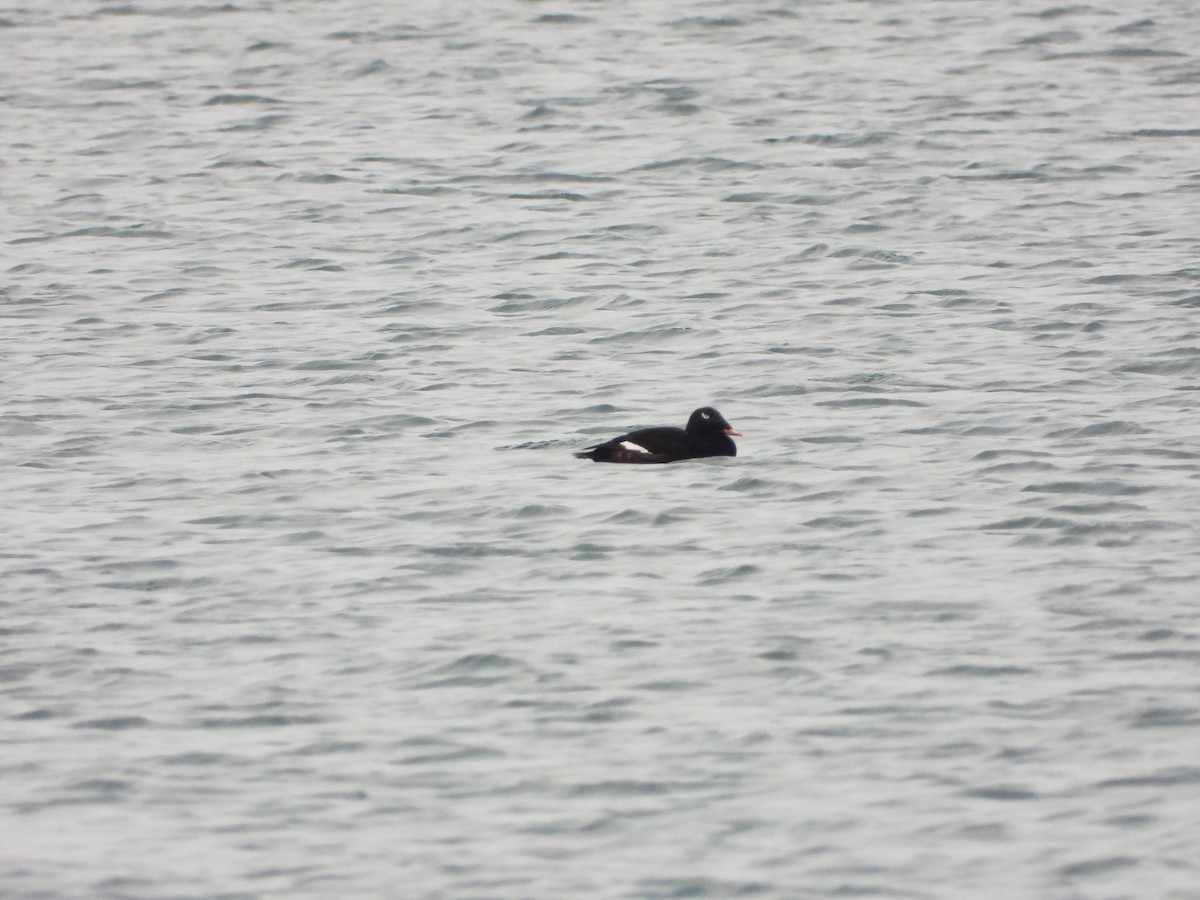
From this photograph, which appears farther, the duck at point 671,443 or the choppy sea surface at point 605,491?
the duck at point 671,443

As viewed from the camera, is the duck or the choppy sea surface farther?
the duck

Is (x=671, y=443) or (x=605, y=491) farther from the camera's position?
(x=671, y=443)

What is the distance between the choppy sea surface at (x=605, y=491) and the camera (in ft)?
29.5

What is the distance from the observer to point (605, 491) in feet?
45.8

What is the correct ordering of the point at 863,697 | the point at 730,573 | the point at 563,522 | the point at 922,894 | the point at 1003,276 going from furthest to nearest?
1. the point at 1003,276
2. the point at 563,522
3. the point at 730,573
4. the point at 863,697
5. the point at 922,894

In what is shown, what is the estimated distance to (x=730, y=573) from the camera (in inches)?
478

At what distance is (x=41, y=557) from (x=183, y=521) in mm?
1012

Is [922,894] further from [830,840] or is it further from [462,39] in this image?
[462,39]

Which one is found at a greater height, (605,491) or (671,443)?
(671,443)

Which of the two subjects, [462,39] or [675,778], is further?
[462,39]

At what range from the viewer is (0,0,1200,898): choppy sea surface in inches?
353

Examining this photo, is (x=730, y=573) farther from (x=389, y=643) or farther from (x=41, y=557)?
(x=41, y=557)

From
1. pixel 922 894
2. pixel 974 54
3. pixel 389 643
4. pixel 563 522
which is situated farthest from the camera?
pixel 974 54

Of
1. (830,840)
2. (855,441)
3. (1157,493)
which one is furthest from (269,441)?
(830,840)
